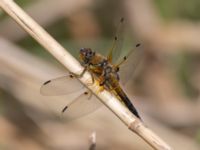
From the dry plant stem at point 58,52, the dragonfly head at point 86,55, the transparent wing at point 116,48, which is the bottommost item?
the dry plant stem at point 58,52

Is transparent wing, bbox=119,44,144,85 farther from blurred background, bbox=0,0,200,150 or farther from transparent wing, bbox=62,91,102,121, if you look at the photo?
blurred background, bbox=0,0,200,150

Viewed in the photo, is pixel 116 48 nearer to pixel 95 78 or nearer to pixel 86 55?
pixel 86 55

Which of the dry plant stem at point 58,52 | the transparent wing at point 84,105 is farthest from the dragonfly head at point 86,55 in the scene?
the dry plant stem at point 58,52

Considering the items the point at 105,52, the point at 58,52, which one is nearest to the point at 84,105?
the point at 58,52

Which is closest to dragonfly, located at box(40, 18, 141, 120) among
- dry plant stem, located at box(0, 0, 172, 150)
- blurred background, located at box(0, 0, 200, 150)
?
dry plant stem, located at box(0, 0, 172, 150)

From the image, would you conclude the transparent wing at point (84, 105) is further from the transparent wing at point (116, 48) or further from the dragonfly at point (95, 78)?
the transparent wing at point (116, 48)

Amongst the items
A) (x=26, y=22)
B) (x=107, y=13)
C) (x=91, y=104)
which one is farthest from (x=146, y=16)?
(x=26, y=22)

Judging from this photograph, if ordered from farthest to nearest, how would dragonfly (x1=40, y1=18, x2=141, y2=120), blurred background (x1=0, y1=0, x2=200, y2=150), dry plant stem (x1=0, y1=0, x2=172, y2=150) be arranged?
blurred background (x1=0, y1=0, x2=200, y2=150) < dragonfly (x1=40, y1=18, x2=141, y2=120) < dry plant stem (x1=0, y1=0, x2=172, y2=150)
